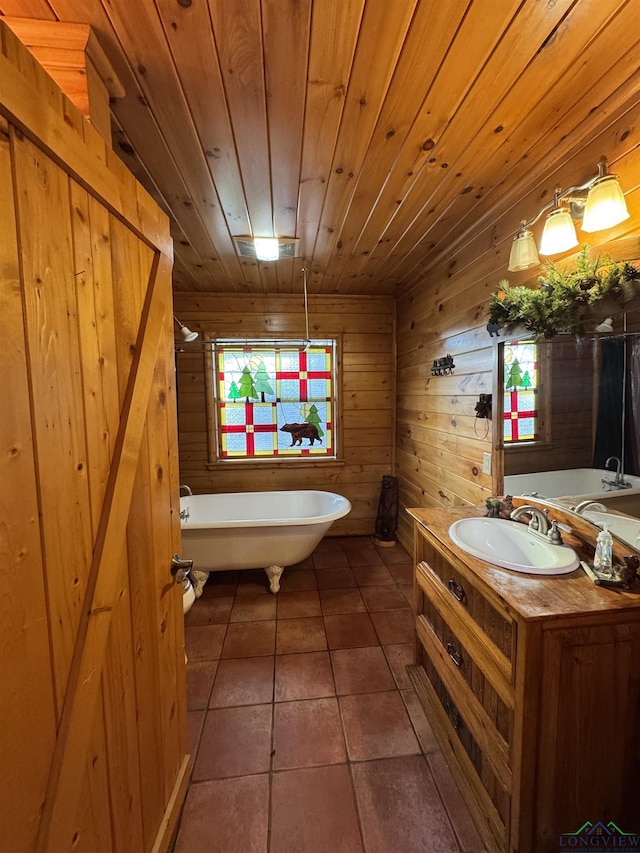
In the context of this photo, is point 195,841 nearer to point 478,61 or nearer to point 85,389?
point 85,389

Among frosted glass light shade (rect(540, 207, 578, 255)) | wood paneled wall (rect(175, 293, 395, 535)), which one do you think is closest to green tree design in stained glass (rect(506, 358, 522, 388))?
frosted glass light shade (rect(540, 207, 578, 255))

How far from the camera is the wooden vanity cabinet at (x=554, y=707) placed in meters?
0.97

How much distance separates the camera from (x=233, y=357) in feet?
11.5

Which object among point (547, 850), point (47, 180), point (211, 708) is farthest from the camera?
point (211, 708)

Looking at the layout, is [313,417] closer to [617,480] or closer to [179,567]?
[179,567]

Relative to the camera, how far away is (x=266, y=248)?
2322mm

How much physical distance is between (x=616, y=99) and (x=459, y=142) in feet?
1.66

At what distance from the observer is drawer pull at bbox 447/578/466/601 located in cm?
132

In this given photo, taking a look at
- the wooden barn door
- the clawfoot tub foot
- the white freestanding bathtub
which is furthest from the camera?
the clawfoot tub foot

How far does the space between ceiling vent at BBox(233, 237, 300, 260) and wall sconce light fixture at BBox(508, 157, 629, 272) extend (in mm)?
1371

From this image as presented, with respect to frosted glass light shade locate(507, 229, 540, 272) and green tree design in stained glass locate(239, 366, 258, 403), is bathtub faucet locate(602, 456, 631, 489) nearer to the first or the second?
frosted glass light shade locate(507, 229, 540, 272)

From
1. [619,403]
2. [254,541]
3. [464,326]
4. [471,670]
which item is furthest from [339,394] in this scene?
[471,670]

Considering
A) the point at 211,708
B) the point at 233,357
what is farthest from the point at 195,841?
the point at 233,357

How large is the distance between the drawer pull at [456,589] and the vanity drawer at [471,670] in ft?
0.49
